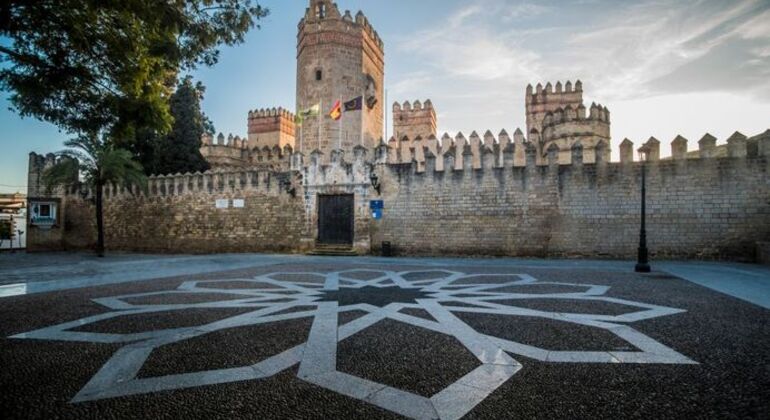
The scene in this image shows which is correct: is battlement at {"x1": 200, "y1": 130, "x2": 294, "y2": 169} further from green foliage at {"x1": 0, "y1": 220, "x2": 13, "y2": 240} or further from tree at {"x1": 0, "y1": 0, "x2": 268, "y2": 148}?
tree at {"x1": 0, "y1": 0, "x2": 268, "y2": 148}

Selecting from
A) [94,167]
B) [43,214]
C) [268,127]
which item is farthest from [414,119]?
[43,214]

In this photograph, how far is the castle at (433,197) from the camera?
42.5 feet

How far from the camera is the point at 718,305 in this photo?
5598 mm

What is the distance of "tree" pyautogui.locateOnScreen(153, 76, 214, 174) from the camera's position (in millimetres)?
26375

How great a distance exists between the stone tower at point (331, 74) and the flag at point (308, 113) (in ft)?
2.34

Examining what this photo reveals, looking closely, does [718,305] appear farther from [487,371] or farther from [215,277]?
[215,277]

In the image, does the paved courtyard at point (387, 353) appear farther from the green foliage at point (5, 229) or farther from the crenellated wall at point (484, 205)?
the green foliage at point (5, 229)

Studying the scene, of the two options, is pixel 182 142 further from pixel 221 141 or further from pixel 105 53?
pixel 105 53

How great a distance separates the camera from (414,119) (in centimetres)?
3419

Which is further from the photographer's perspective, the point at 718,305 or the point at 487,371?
the point at 718,305

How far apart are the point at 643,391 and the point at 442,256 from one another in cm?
1296

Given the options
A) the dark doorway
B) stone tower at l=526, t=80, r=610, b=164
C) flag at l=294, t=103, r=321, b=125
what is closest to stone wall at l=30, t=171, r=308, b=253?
the dark doorway

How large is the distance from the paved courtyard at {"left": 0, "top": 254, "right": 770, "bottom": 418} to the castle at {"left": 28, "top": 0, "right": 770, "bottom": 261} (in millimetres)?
7522

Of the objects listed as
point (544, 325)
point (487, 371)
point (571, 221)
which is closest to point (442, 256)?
point (571, 221)
